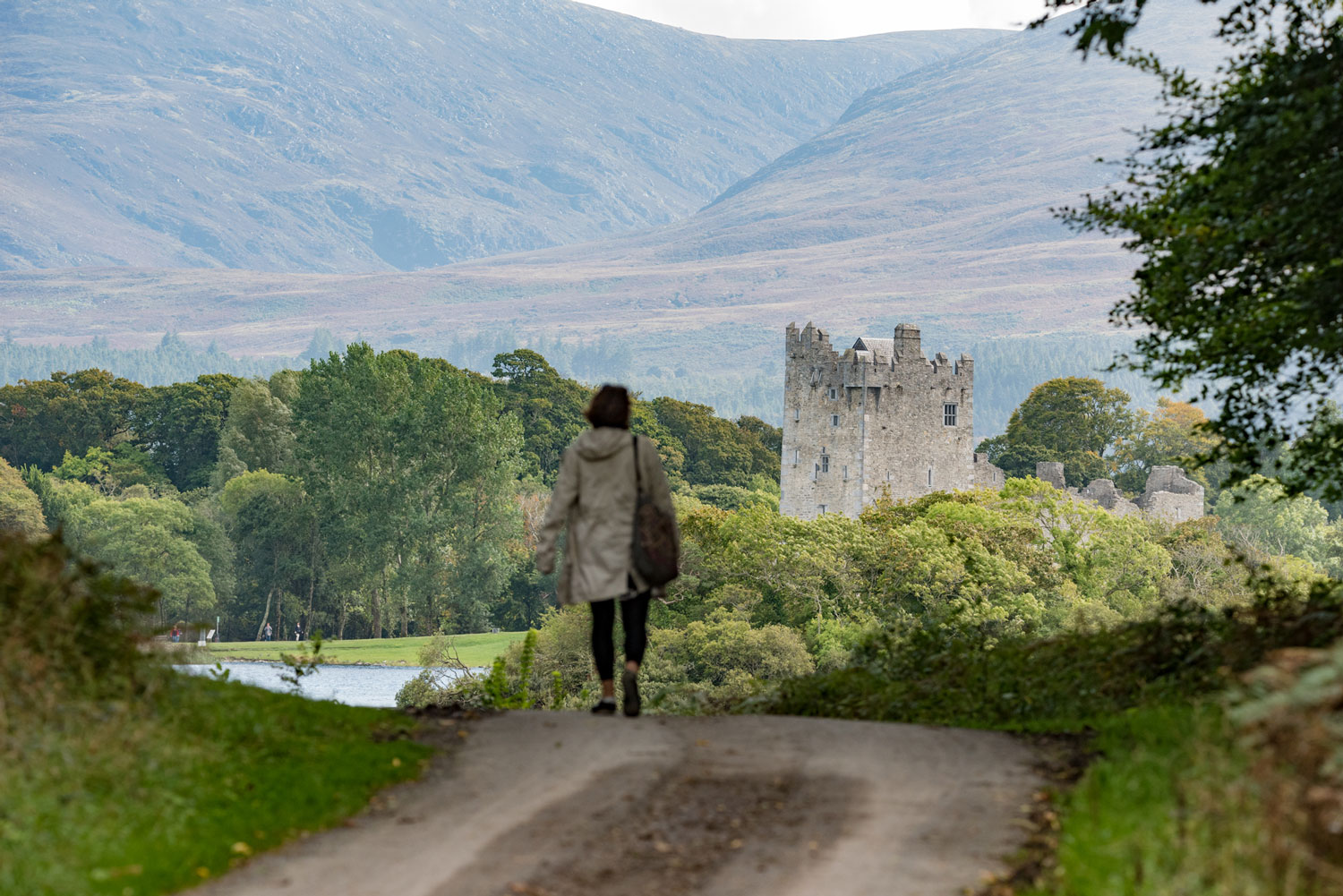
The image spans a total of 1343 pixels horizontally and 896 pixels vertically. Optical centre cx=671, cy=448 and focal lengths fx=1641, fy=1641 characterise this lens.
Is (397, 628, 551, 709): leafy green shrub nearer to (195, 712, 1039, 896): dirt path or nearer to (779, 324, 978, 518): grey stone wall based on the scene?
(195, 712, 1039, 896): dirt path

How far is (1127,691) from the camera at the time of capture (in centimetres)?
1048

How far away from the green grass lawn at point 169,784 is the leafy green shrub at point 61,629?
0.17m

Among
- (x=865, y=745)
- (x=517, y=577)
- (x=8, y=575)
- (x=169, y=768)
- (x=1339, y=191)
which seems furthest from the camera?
(x=517, y=577)

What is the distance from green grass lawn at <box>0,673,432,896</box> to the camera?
6.31 m

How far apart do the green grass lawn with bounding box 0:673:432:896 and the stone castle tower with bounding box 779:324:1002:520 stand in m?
66.7

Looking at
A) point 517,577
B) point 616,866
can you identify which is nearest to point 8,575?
point 616,866

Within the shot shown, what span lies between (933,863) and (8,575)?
4564 millimetres

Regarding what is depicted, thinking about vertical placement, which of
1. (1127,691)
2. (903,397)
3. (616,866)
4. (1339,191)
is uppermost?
(903,397)

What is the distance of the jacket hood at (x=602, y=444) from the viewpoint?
31.9 feet

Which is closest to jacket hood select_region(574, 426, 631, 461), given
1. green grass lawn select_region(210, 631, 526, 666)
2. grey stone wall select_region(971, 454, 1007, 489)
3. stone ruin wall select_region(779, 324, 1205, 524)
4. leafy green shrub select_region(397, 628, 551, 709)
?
leafy green shrub select_region(397, 628, 551, 709)

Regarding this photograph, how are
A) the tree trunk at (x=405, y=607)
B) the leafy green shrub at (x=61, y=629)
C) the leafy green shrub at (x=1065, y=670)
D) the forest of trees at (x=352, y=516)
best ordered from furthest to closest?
the tree trunk at (x=405, y=607) < the forest of trees at (x=352, y=516) < the leafy green shrub at (x=1065, y=670) < the leafy green shrub at (x=61, y=629)

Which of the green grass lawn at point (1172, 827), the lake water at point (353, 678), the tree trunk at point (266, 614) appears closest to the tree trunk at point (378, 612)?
the tree trunk at point (266, 614)

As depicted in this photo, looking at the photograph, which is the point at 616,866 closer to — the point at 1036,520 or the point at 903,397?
the point at 1036,520

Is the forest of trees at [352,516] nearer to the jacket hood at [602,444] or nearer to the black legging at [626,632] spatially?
the black legging at [626,632]
